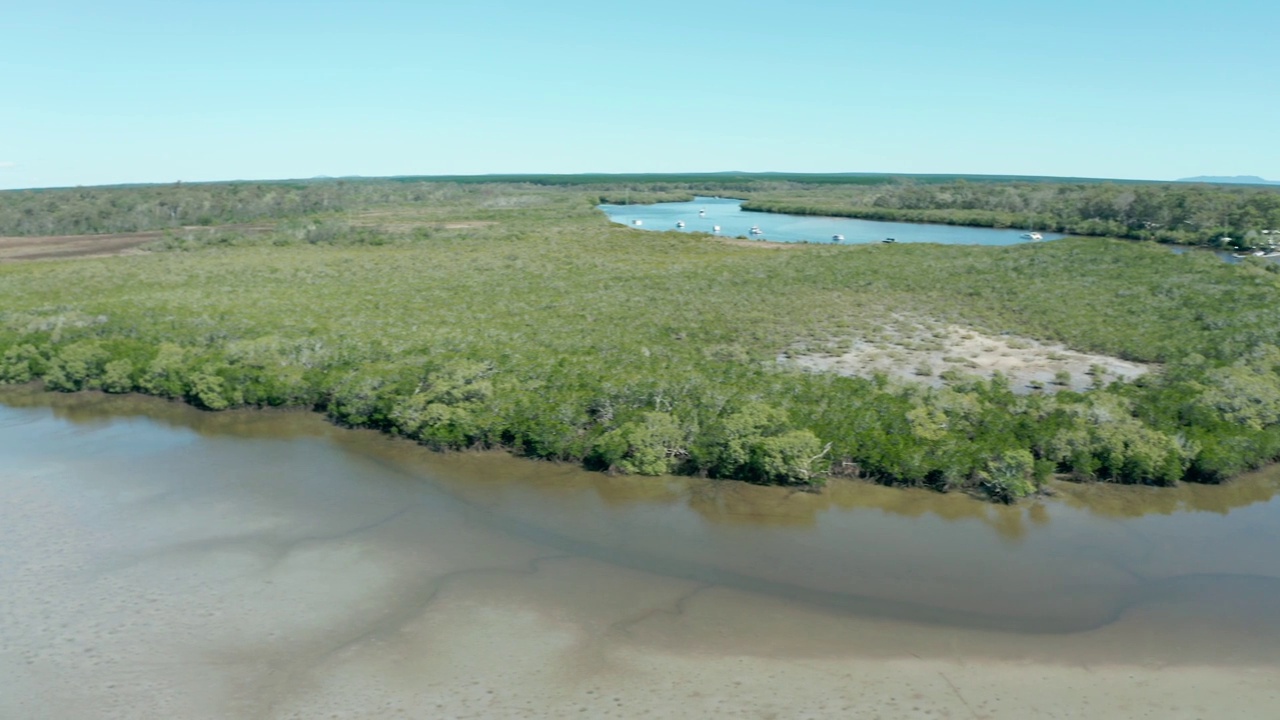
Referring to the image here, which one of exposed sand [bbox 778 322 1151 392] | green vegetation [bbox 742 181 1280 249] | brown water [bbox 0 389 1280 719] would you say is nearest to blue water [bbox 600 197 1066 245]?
green vegetation [bbox 742 181 1280 249]

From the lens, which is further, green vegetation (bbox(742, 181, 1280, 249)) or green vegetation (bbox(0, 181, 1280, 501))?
green vegetation (bbox(742, 181, 1280, 249))

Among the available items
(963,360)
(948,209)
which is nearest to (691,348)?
(963,360)

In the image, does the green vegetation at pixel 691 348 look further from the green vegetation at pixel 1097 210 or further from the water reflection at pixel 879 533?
the green vegetation at pixel 1097 210

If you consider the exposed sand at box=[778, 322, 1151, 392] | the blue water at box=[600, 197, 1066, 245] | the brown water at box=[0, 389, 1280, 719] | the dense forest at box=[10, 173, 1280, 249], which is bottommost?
the brown water at box=[0, 389, 1280, 719]

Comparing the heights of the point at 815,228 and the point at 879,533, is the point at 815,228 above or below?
above

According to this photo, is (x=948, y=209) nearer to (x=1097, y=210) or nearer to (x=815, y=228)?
(x=1097, y=210)

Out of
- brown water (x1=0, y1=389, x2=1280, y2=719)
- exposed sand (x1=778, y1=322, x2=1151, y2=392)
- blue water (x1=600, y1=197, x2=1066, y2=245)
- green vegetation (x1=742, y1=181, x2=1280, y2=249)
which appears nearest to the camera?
brown water (x1=0, y1=389, x2=1280, y2=719)

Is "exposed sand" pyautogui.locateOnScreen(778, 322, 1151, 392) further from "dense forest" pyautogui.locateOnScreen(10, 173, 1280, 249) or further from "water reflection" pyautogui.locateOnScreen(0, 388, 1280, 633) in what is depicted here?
"dense forest" pyautogui.locateOnScreen(10, 173, 1280, 249)
